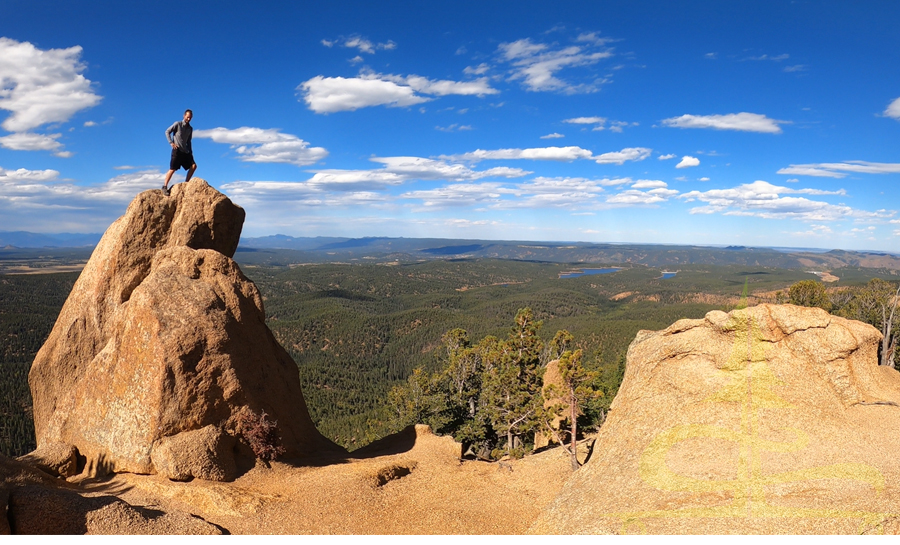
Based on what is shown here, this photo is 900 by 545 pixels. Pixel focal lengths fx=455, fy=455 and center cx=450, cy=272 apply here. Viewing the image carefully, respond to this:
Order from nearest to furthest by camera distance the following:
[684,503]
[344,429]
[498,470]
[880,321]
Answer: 1. [684,503]
2. [498,470]
3. [880,321]
4. [344,429]

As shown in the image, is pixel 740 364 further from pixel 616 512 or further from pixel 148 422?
pixel 148 422

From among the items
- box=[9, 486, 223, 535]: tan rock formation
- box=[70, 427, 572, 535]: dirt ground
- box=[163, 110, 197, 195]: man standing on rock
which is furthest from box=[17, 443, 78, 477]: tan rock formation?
box=[163, 110, 197, 195]: man standing on rock

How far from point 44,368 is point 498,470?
2152cm

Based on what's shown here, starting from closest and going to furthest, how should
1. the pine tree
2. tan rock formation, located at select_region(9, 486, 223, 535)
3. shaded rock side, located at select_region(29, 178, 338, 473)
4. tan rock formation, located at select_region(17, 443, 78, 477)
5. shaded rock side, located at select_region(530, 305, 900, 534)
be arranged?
tan rock formation, located at select_region(9, 486, 223, 535)
shaded rock side, located at select_region(530, 305, 900, 534)
tan rock formation, located at select_region(17, 443, 78, 477)
shaded rock side, located at select_region(29, 178, 338, 473)
the pine tree

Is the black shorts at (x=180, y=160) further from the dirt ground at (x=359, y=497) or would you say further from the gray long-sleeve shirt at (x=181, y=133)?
the dirt ground at (x=359, y=497)

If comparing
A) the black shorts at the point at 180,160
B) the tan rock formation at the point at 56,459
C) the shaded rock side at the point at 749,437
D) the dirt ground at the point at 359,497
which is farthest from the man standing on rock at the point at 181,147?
the shaded rock side at the point at 749,437

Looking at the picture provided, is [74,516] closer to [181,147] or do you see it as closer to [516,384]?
[181,147]

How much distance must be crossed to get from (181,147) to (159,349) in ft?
35.0

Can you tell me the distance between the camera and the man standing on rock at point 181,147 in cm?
2188

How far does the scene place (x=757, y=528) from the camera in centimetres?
1063

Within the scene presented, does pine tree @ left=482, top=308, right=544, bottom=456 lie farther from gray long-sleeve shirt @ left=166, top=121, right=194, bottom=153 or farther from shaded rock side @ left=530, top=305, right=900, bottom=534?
gray long-sleeve shirt @ left=166, top=121, right=194, bottom=153

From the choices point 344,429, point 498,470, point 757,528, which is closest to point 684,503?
point 757,528

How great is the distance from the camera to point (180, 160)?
23.3 meters

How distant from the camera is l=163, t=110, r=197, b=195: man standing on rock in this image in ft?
71.8
